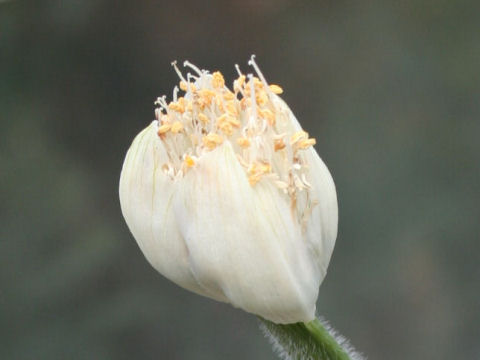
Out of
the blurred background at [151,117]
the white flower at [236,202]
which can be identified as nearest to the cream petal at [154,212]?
the white flower at [236,202]

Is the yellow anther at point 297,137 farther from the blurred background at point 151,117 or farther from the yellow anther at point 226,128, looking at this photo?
the blurred background at point 151,117

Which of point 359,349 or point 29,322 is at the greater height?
point 29,322

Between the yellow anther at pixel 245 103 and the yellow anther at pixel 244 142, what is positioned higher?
the yellow anther at pixel 245 103

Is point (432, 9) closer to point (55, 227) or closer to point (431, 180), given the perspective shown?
point (431, 180)

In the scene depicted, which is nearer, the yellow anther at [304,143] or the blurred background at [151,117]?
the yellow anther at [304,143]

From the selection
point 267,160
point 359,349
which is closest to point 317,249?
point 267,160

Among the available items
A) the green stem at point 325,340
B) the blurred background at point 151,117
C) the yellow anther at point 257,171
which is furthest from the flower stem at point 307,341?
the blurred background at point 151,117

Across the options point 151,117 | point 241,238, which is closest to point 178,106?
point 241,238
